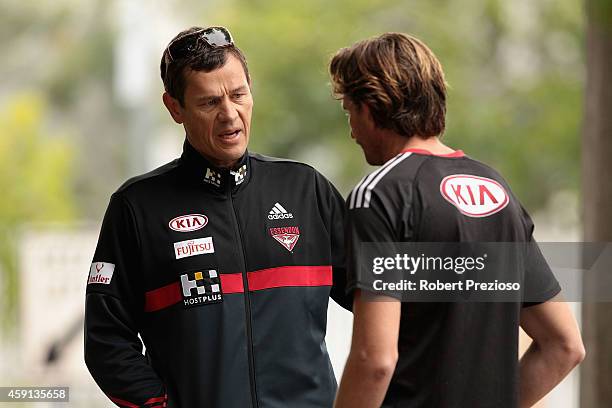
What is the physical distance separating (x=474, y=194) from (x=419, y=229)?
123 millimetres

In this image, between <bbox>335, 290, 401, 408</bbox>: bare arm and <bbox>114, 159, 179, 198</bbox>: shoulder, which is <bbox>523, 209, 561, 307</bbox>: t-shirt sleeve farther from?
<bbox>114, 159, 179, 198</bbox>: shoulder

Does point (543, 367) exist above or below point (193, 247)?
below

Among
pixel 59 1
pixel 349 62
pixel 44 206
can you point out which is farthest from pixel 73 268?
pixel 59 1

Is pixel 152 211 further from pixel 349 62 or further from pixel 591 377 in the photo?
pixel 591 377

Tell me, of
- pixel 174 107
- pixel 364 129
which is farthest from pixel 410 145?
pixel 174 107

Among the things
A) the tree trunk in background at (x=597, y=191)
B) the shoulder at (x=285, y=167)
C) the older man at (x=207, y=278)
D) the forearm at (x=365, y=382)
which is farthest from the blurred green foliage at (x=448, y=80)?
the forearm at (x=365, y=382)

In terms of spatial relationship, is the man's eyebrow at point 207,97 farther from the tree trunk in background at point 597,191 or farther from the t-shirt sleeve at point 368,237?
the tree trunk in background at point 597,191

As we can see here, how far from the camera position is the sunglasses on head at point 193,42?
7.25ft

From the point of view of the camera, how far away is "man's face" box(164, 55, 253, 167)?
7.22 feet

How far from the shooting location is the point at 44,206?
13.3m

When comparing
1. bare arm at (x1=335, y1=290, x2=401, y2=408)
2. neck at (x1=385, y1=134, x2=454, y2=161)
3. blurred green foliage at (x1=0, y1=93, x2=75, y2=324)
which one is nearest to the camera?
bare arm at (x1=335, y1=290, x2=401, y2=408)

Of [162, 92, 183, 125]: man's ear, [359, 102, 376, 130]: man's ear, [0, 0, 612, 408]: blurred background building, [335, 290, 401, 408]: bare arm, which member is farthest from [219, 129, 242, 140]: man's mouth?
[0, 0, 612, 408]: blurred background building

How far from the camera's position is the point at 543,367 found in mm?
2117

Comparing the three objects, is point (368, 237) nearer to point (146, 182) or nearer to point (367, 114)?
point (367, 114)
